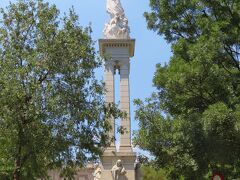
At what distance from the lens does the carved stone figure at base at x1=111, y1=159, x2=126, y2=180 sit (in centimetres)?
2243

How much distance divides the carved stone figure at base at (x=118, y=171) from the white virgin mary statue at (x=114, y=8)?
971 cm

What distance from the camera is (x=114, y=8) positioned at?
2802cm

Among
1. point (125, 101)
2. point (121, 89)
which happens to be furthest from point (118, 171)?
point (121, 89)

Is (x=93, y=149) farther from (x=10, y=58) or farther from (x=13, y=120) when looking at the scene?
(x=10, y=58)

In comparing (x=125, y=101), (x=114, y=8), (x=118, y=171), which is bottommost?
(x=118, y=171)

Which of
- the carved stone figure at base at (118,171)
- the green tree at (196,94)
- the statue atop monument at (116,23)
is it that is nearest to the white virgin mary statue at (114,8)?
the statue atop monument at (116,23)

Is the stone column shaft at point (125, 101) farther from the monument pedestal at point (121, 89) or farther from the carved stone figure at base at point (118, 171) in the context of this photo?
the carved stone figure at base at point (118, 171)

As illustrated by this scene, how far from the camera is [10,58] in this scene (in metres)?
12.4

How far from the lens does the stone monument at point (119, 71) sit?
2330 centimetres

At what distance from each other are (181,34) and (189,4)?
1127mm

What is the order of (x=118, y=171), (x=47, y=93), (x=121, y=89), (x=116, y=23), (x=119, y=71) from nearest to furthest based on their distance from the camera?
(x=47, y=93) → (x=118, y=171) → (x=121, y=89) → (x=119, y=71) → (x=116, y=23)

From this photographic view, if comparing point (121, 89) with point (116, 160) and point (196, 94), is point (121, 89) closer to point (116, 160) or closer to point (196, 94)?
point (116, 160)

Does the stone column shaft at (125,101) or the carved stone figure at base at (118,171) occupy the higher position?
the stone column shaft at (125,101)

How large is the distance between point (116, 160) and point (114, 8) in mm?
9934
